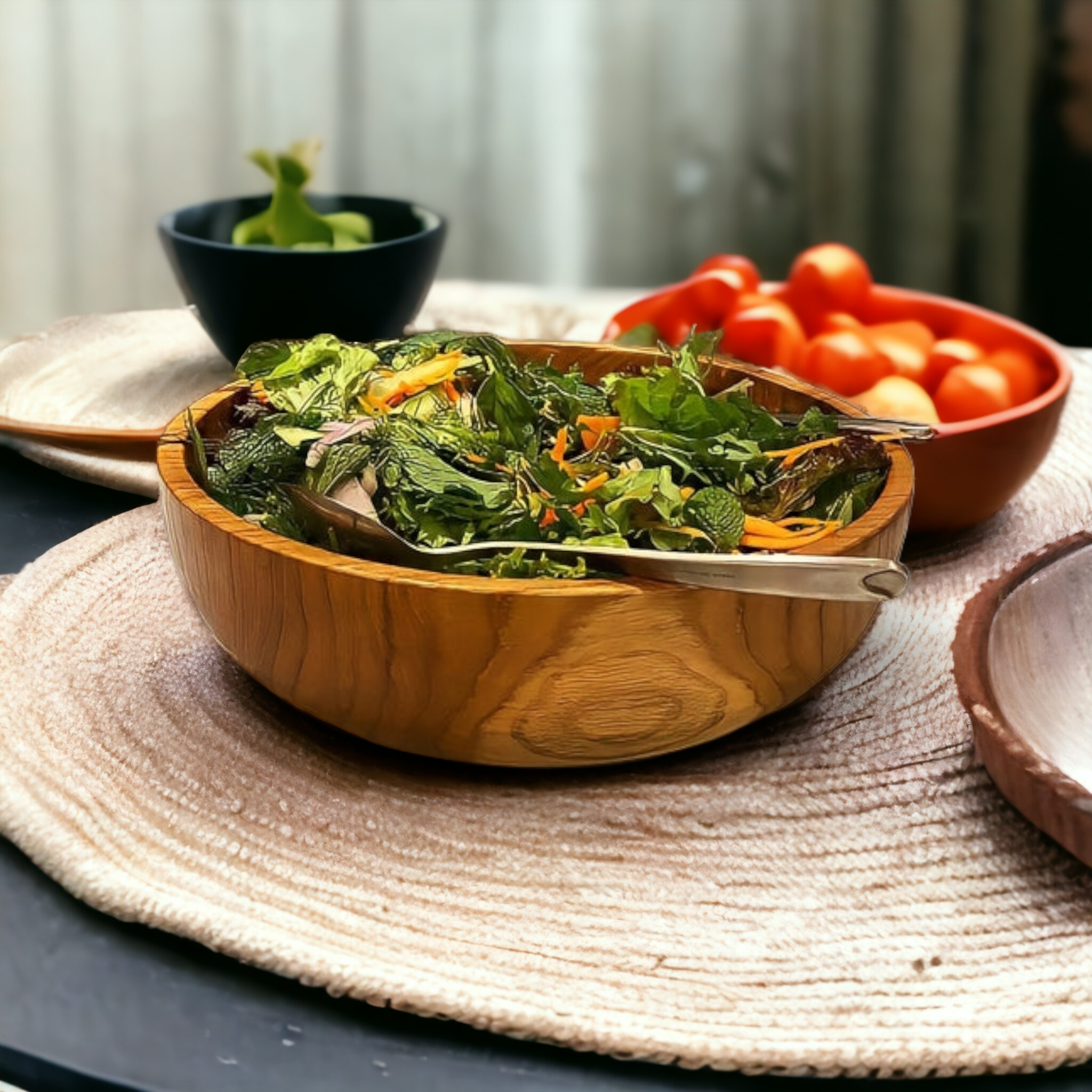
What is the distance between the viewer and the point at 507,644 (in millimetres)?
635

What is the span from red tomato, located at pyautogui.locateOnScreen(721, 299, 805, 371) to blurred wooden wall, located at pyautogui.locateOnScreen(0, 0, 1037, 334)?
1378mm

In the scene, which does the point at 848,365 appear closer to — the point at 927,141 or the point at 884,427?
the point at 884,427

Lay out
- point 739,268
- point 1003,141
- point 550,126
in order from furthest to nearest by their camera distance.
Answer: point 550,126
point 1003,141
point 739,268

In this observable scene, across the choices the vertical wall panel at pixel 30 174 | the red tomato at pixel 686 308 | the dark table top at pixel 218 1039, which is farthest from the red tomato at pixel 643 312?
the vertical wall panel at pixel 30 174

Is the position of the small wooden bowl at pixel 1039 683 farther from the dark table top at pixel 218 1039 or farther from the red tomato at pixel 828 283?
the red tomato at pixel 828 283

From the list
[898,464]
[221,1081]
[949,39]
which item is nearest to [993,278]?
[949,39]

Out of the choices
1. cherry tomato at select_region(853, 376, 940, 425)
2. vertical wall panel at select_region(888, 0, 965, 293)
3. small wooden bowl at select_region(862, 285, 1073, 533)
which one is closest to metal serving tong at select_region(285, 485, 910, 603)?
small wooden bowl at select_region(862, 285, 1073, 533)

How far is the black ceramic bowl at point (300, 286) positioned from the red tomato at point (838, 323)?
389mm

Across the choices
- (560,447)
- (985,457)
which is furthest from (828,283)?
(560,447)

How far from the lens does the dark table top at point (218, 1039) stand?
543mm

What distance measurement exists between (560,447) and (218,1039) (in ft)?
1.13

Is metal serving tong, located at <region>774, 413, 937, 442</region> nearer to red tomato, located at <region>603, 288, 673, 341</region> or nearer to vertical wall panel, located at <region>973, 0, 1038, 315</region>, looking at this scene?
red tomato, located at <region>603, 288, 673, 341</region>

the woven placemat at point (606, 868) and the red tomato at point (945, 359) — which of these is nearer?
the woven placemat at point (606, 868)

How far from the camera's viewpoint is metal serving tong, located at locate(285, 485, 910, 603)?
62 centimetres
